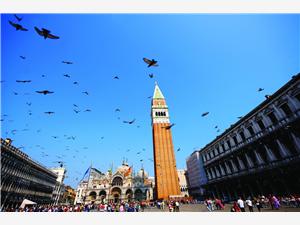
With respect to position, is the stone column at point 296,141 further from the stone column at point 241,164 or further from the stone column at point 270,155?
the stone column at point 241,164

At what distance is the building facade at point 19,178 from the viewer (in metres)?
32.1

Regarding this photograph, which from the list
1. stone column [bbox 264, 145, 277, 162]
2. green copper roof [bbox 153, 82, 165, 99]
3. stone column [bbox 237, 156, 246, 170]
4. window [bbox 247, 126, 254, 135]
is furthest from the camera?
green copper roof [bbox 153, 82, 165, 99]

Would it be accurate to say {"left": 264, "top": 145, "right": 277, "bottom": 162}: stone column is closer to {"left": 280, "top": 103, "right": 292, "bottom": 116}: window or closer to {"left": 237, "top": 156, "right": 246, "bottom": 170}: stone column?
{"left": 280, "top": 103, "right": 292, "bottom": 116}: window

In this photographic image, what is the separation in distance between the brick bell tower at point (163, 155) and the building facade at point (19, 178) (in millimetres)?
31855

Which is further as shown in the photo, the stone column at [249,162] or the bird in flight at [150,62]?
the stone column at [249,162]

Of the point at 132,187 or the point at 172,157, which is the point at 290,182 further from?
the point at 132,187

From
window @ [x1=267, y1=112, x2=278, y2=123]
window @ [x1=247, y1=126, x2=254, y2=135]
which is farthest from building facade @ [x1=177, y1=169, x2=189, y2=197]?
window @ [x1=267, y1=112, x2=278, y2=123]

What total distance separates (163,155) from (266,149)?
2840 centimetres

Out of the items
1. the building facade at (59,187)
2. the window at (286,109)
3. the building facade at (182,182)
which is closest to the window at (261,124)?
the window at (286,109)

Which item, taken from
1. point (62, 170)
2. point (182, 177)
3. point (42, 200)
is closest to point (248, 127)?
point (42, 200)

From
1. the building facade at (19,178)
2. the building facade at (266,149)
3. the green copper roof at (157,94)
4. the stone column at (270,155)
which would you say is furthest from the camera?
the green copper roof at (157,94)

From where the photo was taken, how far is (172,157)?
153 ft

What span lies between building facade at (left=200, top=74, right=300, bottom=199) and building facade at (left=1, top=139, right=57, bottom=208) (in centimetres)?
4020

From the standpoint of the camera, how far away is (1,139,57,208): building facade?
105ft
